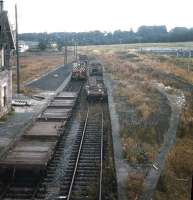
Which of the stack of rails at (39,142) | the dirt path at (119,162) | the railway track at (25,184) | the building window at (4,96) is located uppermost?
the building window at (4,96)

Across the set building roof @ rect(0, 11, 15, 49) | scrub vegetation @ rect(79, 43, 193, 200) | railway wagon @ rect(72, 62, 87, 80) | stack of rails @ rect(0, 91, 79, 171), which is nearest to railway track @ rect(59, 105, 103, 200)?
stack of rails @ rect(0, 91, 79, 171)

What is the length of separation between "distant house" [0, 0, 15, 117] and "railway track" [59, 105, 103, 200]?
5.73 meters

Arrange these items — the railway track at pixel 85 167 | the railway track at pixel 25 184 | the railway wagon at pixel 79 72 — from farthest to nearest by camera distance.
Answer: the railway wagon at pixel 79 72 → the railway track at pixel 85 167 → the railway track at pixel 25 184

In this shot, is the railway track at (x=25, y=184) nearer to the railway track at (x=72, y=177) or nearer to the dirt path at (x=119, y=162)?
the railway track at (x=72, y=177)

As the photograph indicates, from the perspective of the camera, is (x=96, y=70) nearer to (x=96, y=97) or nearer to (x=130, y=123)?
(x=96, y=97)

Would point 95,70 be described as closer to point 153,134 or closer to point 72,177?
point 153,134

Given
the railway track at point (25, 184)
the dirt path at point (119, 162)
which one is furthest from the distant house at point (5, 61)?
the railway track at point (25, 184)

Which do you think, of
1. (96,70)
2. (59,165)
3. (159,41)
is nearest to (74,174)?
(59,165)

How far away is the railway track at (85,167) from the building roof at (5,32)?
770 cm

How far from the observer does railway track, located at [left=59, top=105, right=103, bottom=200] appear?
14.5 meters

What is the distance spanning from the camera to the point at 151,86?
43.6m

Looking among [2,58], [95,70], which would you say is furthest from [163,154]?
[95,70]

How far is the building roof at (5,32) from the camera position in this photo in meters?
26.9

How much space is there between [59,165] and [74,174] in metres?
1.81
